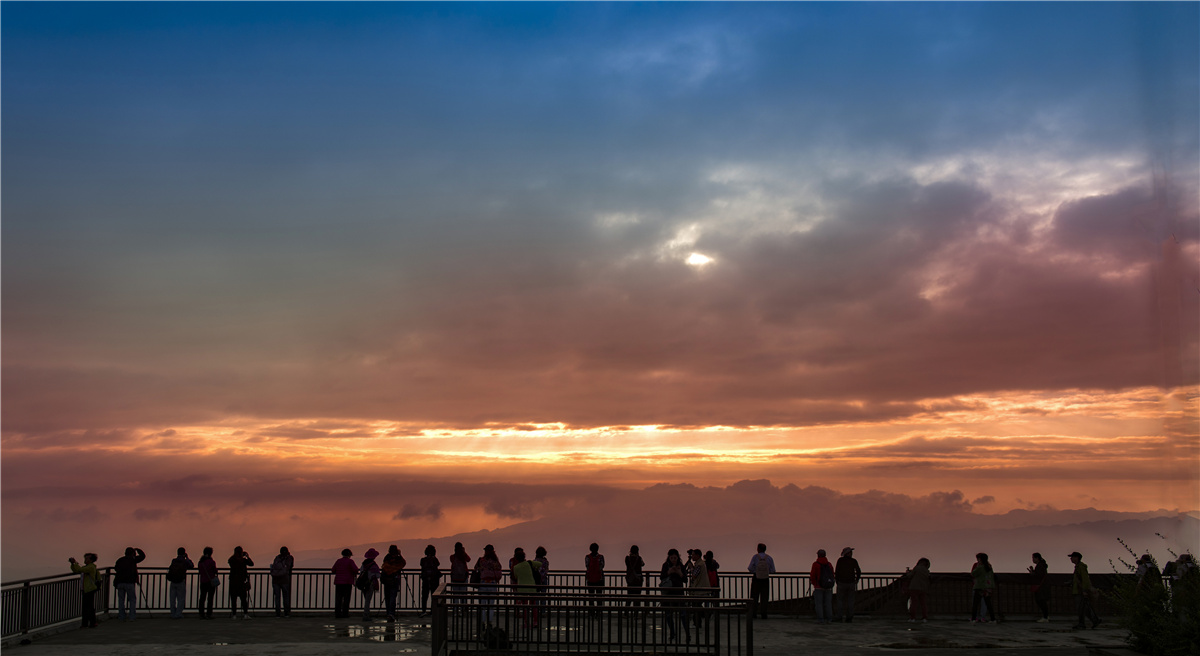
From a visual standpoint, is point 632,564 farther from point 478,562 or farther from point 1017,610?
point 1017,610

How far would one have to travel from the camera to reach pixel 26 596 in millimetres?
20500

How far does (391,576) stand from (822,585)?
1118 centimetres

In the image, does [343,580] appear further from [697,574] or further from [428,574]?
[697,574]

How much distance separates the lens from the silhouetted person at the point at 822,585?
24953 millimetres

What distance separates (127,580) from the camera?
953 inches

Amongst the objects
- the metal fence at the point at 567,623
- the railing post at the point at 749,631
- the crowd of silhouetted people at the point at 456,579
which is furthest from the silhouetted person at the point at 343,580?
the railing post at the point at 749,631

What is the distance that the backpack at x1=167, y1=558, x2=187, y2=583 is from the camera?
2453 centimetres

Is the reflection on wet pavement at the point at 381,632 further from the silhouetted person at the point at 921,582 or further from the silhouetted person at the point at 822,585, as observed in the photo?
the silhouetted person at the point at 921,582

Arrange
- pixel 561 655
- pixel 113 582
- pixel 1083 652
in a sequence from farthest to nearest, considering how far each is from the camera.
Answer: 1. pixel 113 582
2. pixel 1083 652
3. pixel 561 655

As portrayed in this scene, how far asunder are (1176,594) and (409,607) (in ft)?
58.9

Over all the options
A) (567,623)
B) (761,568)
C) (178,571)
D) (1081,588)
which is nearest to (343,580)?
(178,571)

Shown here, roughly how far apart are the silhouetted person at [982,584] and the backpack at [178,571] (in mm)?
20431

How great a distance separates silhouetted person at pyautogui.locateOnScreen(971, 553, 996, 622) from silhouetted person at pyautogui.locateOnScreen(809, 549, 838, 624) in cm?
355

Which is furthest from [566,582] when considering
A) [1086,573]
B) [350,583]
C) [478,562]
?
[1086,573]
